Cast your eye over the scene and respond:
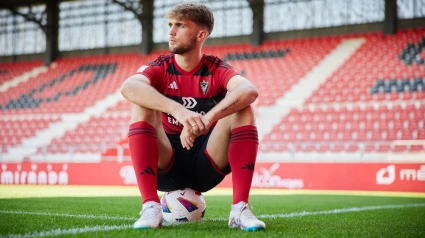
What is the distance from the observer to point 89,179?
542 inches

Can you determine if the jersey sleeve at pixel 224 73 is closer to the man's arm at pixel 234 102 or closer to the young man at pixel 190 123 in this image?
the young man at pixel 190 123

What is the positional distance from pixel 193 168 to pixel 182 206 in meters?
0.31

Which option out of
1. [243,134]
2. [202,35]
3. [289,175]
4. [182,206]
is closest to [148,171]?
[182,206]

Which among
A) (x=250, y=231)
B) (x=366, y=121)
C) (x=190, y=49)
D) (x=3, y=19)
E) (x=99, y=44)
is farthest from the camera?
(x=3, y=19)

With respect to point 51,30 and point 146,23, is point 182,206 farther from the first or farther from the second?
point 51,30

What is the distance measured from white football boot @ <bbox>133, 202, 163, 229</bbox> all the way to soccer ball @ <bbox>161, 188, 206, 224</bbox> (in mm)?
463

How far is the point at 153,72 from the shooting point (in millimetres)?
3385

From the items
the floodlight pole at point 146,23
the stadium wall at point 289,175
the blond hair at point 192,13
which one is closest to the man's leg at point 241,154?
the blond hair at point 192,13

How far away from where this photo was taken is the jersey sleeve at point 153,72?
3.33 meters

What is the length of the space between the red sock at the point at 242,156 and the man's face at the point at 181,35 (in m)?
0.64

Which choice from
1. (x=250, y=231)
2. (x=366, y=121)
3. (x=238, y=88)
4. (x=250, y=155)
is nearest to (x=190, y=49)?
(x=238, y=88)

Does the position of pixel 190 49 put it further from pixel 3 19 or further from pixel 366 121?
pixel 3 19

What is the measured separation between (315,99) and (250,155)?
47.5 feet

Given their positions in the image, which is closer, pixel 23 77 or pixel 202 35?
pixel 202 35
